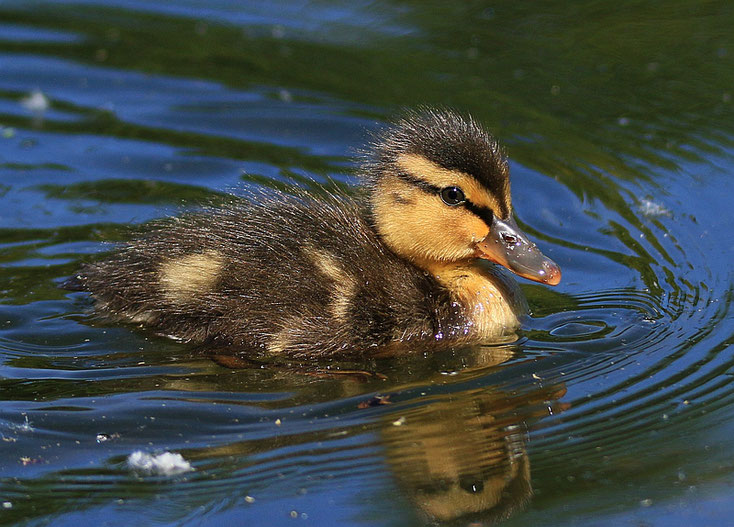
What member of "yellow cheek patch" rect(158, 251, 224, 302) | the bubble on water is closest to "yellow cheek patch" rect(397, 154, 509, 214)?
"yellow cheek patch" rect(158, 251, 224, 302)

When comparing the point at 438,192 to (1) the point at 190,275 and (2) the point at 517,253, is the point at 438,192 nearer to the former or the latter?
(2) the point at 517,253

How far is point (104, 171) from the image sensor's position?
625 cm

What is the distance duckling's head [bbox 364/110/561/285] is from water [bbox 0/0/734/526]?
39 centimetres

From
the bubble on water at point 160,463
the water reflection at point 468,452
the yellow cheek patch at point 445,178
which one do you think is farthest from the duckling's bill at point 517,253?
the bubble on water at point 160,463

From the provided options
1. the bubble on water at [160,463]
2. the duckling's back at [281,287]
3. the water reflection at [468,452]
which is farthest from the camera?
the duckling's back at [281,287]

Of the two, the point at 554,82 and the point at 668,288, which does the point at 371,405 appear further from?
the point at 554,82

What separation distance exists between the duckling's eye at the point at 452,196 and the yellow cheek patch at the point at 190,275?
34.5 inches

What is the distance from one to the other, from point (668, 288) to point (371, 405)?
5.13 feet

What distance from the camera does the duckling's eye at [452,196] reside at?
4539 mm

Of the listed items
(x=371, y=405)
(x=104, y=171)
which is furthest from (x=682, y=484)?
(x=104, y=171)

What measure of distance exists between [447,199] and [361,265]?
415mm

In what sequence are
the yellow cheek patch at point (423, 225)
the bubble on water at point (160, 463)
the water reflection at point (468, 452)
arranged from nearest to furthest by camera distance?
1. the water reflection at point (468, 452)
2. the bubble on water at point (160, 463)
3. the yellow cheek patch at point (423, 225)

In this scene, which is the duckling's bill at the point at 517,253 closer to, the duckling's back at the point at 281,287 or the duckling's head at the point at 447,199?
the duckling's head at the point at 447,199

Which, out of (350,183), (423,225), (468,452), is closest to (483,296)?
(423,225)
